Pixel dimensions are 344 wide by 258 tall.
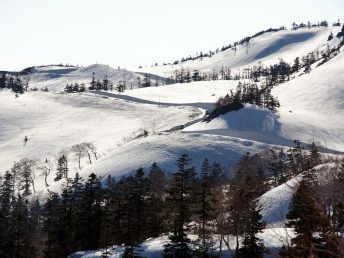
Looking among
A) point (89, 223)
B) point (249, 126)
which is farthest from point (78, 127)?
point (89, 223)

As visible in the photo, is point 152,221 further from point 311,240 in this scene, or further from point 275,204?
point 311,240

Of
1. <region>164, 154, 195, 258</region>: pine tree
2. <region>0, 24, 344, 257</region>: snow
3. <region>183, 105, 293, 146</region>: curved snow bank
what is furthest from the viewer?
<region>183, 105, 293, 146</region>: curved snow bank

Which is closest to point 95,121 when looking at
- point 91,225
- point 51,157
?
point 51,157

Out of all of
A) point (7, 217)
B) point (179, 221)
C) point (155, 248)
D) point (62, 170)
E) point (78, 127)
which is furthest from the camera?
point (78, 127)

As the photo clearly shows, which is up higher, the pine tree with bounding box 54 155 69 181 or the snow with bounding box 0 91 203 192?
the snow with bounding box 0 91 203 192

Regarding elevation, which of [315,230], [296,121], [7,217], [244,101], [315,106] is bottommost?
[7,217]

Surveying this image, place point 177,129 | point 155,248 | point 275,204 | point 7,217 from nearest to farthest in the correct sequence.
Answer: point 155,248
point 275,204
point 7,217
point 177,129

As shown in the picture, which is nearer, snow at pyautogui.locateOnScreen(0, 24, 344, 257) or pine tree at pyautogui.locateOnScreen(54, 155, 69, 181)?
snow at pyautogui.locateOnScreen(0, 24, 344, 257)

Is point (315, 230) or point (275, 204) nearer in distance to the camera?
point (315, 230)

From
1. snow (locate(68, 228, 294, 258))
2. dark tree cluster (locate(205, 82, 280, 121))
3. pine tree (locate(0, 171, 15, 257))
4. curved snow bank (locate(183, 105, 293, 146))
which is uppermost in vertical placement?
dark tree cluster (locate(205, 82, 280, 121))

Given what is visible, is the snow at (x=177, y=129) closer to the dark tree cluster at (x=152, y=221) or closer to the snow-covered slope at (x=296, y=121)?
the snow-covered slope at (x=296, y=121)

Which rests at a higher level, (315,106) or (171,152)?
(315,106)

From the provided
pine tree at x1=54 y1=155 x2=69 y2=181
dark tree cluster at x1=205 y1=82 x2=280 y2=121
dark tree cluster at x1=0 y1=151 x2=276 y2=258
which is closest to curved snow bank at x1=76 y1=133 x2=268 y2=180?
pine tree at x1=54 y1=155 x2=69 y2=181

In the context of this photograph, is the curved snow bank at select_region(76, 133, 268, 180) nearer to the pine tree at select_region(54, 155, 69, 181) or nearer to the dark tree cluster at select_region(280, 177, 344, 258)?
the pine tree at select_region(54, 155, 69, 181)
